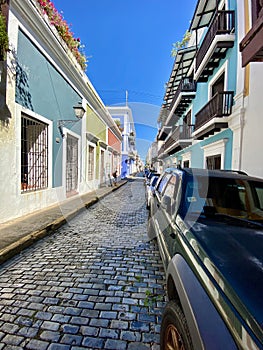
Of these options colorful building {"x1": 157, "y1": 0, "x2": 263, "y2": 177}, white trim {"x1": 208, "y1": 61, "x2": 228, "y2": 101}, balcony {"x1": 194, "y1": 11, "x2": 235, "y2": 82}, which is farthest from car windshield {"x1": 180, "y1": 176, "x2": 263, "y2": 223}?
balcony {"x1": 194, "y1": 11, "x2": 235, "y2": 82}

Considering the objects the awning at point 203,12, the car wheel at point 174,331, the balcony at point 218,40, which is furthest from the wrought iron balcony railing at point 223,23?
the car wheel at point 174,331

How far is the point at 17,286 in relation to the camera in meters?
2.68

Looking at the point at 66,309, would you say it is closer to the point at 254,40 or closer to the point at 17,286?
the point at 17,286

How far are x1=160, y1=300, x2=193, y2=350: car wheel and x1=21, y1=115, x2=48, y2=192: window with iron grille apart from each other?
544 cm

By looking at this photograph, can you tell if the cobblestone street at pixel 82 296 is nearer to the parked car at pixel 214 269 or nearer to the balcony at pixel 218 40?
the parked car at pixel 214 269

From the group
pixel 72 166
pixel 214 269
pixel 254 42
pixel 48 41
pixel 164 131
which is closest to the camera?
pixel 214 269

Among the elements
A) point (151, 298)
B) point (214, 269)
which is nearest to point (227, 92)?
point (151, 298)

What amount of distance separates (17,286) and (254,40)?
502 centimetres

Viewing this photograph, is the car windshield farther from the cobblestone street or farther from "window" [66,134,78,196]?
"window" [66,134,78,196]

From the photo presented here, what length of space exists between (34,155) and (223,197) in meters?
5.87

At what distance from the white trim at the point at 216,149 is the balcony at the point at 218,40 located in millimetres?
3105

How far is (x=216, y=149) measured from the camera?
7977mm

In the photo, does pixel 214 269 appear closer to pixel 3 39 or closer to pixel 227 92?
pixel 3 39

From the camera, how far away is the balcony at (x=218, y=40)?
6.57 metres
